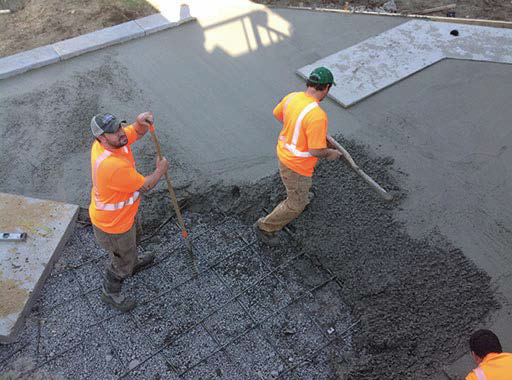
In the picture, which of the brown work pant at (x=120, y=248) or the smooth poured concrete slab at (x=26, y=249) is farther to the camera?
the smooth poured concrete slab at (x=26, y=249)

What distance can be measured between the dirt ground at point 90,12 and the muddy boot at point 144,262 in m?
5.24

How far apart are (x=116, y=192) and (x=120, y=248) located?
0.65 metres

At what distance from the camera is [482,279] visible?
435cm

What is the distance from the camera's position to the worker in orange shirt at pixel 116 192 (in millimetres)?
3525

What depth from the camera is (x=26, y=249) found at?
4.66 meters

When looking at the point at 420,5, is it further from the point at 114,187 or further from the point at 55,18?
the point at 114,187

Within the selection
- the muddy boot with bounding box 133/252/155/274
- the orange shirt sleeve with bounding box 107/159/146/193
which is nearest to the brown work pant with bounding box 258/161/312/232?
the muddy boot with bounding box 133/252/155/274

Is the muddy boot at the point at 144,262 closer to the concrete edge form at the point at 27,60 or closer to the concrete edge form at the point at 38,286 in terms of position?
the concrete edge form at the point at 38,286

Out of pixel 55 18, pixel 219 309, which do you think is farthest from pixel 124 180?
pixel 55 18

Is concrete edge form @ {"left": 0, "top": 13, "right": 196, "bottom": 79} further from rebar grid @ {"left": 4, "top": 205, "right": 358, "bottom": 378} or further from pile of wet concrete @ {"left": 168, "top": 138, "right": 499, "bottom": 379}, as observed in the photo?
pile of wet concrete @ {"left": 168, "top": 138, "right": 499, "bottom": 379}

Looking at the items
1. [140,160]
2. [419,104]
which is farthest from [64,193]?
[419,104]

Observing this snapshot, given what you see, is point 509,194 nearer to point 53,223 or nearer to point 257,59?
point 257,59

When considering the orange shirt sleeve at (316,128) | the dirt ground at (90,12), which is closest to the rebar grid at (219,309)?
the orange shirt sleeve at (316,128)

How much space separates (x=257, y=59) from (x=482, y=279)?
4725 mm
